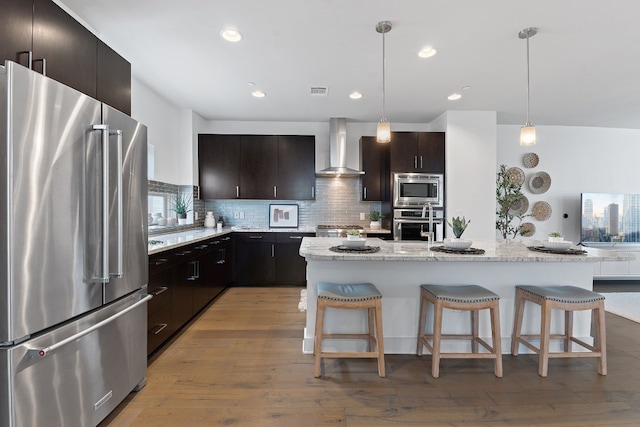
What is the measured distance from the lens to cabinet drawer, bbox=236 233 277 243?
4.69 m

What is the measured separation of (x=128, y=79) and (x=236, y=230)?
2625 millimetres

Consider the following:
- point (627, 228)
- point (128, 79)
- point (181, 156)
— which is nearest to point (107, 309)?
point (128, 79)

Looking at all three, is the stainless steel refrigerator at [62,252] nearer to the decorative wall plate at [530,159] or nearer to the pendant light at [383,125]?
the pendant light at [383,125]

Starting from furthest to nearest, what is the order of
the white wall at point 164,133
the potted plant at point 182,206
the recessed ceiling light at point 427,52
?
the potted plant at point 182,206 < the white wall at point 164,133 < the recessed ceiling light at point 427,52

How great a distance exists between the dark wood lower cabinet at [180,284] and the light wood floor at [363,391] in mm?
241

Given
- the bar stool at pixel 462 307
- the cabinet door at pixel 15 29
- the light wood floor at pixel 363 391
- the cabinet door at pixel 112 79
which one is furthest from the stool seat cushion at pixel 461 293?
the cabinet door at pixel 15 29

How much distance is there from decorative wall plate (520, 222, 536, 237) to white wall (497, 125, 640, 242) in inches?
4.0

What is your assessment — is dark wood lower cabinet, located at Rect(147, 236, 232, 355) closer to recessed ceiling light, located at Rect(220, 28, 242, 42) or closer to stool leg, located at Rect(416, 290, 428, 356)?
recessed ceiling light, located at Rect(220, 28, 242, 42)

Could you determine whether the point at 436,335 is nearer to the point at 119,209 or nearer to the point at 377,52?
the point at 119,209

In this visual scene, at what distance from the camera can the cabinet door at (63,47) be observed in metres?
1.67

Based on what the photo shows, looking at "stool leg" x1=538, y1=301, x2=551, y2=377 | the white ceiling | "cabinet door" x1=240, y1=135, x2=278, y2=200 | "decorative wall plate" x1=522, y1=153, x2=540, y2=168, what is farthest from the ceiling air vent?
"decorative wall plate" x1=522, y1=153, x2=540, y2=168

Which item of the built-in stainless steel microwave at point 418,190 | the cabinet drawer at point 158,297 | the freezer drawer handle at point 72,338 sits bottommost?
the cabinet drawer at point 158,297

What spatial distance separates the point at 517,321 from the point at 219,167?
4.29 metres

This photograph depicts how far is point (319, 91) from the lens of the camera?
3.79 m
